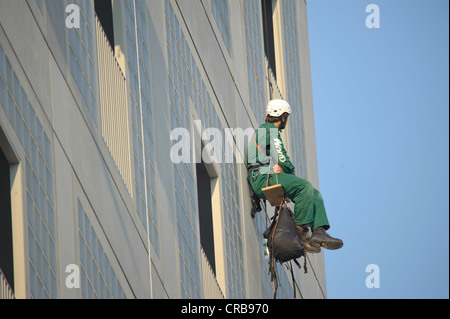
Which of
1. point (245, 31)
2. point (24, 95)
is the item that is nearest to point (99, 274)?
point (24, 95)

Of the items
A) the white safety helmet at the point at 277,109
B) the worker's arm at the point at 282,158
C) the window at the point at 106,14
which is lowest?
the worker's arm at the point at 282,158

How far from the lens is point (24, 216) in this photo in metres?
14.7

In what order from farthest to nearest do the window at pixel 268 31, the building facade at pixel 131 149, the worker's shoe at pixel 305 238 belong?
the window at pixel 268 31 < the worker's shoe at pixel 305 238 < the building facade at pixel 131 149

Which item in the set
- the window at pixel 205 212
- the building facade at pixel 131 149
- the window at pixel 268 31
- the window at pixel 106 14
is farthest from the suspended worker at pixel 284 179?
the window at pixel 268 31

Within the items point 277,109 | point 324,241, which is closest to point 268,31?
point 277,109

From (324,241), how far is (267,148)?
1939mm

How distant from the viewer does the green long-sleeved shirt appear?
19.5 m

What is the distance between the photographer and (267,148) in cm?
1988

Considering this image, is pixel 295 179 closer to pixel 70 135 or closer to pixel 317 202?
pixel 317 202

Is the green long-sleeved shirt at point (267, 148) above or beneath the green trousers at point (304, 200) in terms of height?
above

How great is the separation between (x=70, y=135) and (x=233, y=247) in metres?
5.03

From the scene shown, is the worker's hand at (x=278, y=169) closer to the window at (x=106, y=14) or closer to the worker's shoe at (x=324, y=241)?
the worker's shoe at (x=324, y=241)

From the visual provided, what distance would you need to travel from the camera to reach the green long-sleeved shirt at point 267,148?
19.5 m

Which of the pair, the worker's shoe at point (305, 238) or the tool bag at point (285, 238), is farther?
the tool bag at point (285, 238)
